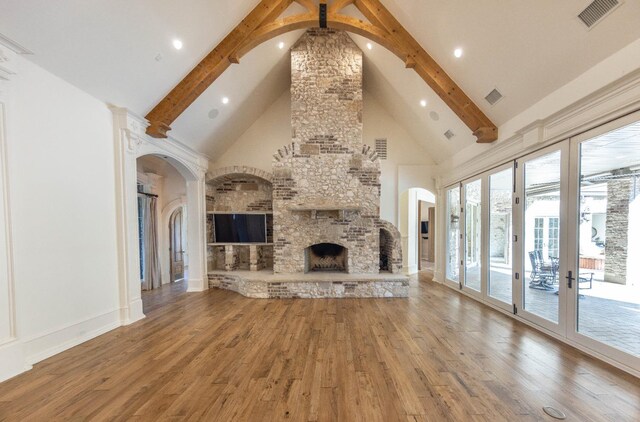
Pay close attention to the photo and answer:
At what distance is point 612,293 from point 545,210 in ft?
3.84

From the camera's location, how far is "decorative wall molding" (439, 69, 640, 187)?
238cm

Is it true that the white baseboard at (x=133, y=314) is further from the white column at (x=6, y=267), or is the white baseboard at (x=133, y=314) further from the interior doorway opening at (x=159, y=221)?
the interior doorway opening at (x=159, y=221)

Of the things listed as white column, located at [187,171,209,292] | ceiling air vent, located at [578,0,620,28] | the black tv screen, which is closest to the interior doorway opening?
white column, located at [187,171,209,292]

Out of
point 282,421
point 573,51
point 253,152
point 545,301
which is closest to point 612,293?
point 545,301

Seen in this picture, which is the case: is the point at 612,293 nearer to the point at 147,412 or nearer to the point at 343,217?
the point at 343,217

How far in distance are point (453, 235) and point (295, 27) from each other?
5.56m

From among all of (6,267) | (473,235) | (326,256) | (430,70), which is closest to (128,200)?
(6,267)

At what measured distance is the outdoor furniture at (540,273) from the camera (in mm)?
3443

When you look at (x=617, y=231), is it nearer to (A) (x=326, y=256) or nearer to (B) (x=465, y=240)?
(B) (x=465, y=240)

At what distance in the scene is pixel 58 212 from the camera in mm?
2861

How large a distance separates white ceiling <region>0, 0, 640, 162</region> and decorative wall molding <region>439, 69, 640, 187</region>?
0.33 meters

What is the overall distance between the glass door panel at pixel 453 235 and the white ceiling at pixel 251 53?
1489 millimetres

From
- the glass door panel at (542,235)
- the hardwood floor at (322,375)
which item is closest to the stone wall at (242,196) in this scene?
the hardwood floor at (322,375)

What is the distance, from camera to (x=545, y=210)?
3.49m
